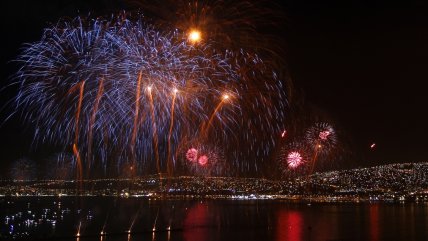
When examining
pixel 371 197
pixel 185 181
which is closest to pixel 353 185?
pixel 371 197

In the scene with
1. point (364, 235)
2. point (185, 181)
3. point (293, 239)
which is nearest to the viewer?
point (293, 239)

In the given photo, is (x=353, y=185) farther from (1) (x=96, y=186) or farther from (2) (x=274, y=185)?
(1) (x=96, y=186)


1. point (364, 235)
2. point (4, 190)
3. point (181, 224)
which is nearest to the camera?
point (364, 235)

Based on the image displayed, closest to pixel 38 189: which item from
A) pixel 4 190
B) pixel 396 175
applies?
pixel 4 190

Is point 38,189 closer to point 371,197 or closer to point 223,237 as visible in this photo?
point 371,197

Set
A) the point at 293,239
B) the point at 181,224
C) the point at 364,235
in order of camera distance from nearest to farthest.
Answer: the point at 293,239 → the point at 364,235 → the point at 181,224

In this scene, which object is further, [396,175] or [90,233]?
[396,175]

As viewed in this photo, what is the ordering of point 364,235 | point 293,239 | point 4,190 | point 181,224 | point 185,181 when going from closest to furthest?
point 293,239 < point 364,235 < point 181,224 < point 185,181 < point 4,190

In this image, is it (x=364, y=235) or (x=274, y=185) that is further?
(x=274, y=185)
